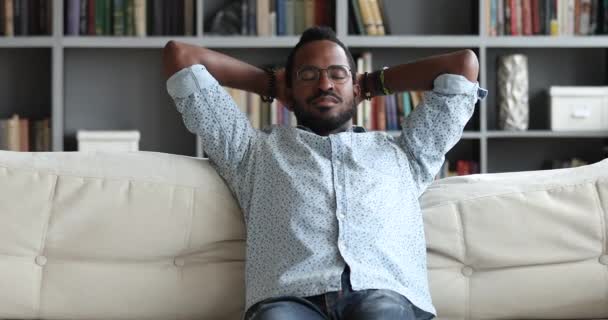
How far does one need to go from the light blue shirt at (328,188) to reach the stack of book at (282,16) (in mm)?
1852

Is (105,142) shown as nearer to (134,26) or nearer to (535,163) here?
(134,26)

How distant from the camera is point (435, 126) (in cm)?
179

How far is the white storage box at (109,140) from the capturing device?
356cm

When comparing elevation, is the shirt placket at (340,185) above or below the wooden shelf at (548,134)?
below

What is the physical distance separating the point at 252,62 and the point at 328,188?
2.28 metres

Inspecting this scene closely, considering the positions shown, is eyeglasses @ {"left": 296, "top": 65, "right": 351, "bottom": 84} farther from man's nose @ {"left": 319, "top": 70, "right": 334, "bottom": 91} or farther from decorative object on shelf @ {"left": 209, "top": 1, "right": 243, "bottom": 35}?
decorative object on shelf @ {"left": 209, "top": 1, "right": 243, "bottom": 35}

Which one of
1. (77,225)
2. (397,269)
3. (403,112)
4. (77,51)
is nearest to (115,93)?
(77,51)

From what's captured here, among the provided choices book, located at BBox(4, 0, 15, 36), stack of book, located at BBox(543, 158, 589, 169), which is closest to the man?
book, located at BBox(4, 0, 15, 36)

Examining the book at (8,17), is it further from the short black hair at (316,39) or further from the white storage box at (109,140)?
the short black hair at (316,39)

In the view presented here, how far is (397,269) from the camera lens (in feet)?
5.20

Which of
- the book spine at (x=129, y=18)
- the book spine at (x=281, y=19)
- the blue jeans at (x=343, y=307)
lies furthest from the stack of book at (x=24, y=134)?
the blue jeans at (x=343, y=307)

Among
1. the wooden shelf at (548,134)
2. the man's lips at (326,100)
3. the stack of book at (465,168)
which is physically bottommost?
the stack of book at (465,168)

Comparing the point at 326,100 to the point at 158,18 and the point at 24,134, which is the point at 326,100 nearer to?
the point at 158,18

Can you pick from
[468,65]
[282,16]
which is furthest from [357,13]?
[468,65]
